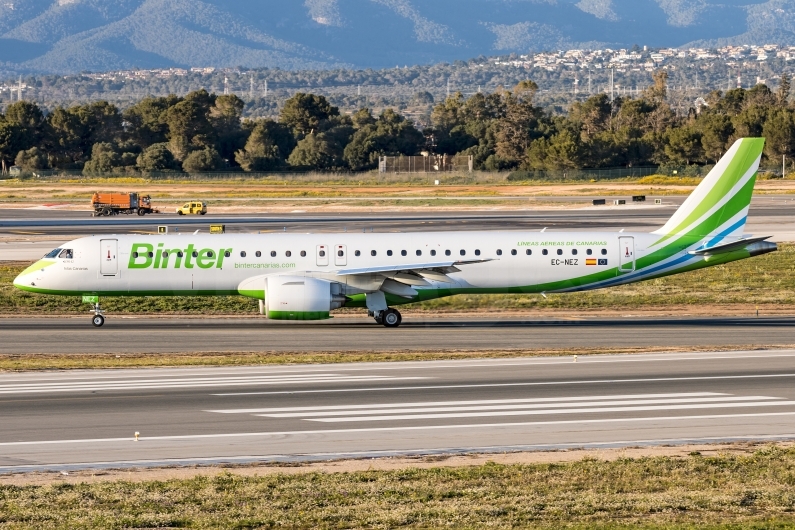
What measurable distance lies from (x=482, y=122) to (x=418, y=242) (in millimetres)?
145581

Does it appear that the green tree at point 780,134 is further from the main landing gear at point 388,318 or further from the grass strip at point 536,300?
the main landing gear at point 388,318

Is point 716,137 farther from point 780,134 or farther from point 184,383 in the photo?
point 184,383

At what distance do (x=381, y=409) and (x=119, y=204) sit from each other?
252ft

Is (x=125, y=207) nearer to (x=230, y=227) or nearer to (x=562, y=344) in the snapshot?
(x=230, y=227)

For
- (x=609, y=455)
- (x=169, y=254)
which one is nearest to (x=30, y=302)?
(x=169, y=254)

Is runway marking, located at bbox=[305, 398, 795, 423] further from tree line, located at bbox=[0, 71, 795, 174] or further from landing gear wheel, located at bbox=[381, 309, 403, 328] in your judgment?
tree line, located at bbox=[0, 71, 795, 174]

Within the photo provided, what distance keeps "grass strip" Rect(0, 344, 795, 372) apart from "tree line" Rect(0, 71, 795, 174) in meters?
113

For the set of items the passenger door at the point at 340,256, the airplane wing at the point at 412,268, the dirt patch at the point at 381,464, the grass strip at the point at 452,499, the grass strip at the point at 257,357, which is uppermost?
the passenger door at the point at 340,256

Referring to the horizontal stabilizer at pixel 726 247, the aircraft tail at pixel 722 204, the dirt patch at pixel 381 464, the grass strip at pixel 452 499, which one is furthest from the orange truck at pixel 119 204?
the grass strip at pixel 452 499

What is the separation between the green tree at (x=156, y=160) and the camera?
15838cm

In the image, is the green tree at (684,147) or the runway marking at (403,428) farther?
the green tree at (684,147)

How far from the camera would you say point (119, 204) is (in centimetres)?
9625

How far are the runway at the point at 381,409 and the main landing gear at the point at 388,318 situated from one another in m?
9.14

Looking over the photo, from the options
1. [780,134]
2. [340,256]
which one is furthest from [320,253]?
[780,134]
